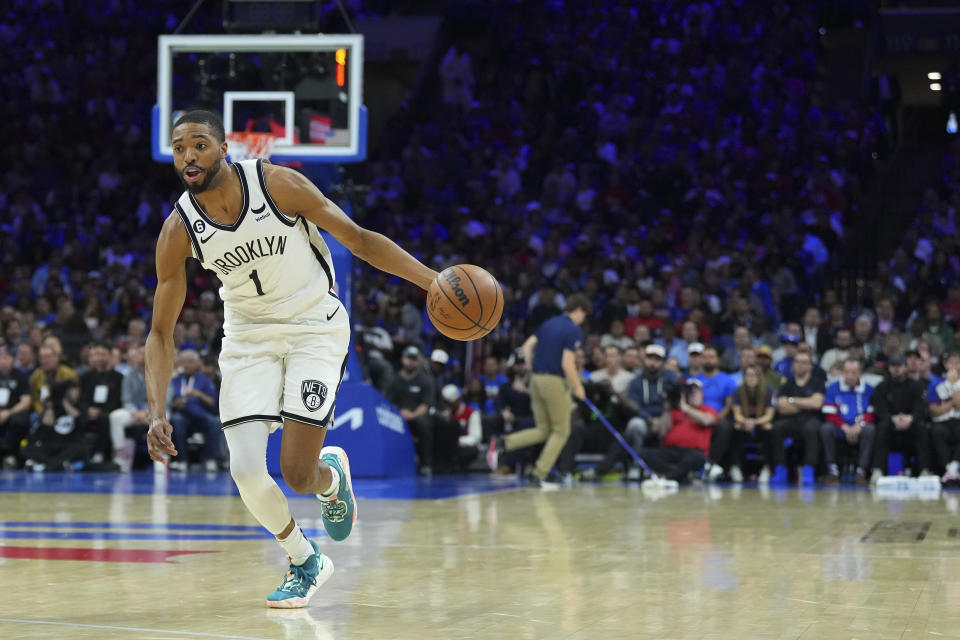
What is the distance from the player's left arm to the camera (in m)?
5.18

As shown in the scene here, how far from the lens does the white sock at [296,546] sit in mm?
5461

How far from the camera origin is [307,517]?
9.51 meters

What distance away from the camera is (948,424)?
13719 millimetres

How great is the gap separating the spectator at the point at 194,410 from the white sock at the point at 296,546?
9863mm

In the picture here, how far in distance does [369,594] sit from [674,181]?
15534mm

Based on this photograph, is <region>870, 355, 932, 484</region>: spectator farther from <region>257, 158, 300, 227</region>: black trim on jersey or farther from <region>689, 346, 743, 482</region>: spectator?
<region>257, 158, 300, 227</region>: black trim on jersey

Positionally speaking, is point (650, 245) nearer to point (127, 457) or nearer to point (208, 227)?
point (127, 457)

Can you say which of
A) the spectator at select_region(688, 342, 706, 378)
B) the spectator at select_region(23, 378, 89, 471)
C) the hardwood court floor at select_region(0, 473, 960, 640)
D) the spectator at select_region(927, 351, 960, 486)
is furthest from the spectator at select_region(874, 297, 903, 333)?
the spectator at select_region(23, 378, 89, 471)

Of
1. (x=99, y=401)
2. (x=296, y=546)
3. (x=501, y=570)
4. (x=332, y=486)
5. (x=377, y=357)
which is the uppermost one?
(x=377, y=357)

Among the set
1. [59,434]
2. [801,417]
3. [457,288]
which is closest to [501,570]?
[457,288]

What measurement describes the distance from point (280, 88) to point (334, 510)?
25.9ft

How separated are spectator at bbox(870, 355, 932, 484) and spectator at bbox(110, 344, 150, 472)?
26.7ft

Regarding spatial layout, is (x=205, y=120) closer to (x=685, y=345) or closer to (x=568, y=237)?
(x=685, y=345)

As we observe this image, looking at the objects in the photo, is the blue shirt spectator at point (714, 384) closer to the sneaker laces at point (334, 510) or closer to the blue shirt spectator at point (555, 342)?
the blue shirt spectator at point (555, 342)
